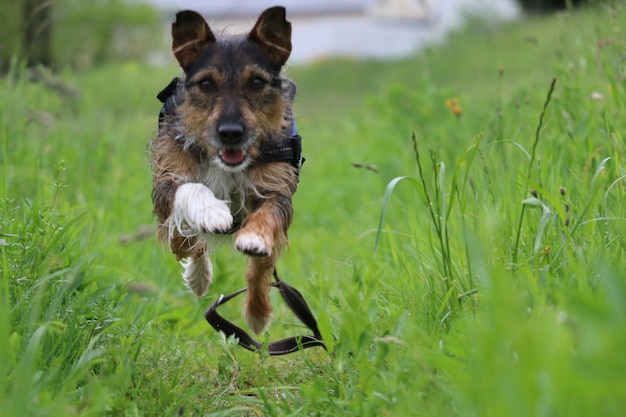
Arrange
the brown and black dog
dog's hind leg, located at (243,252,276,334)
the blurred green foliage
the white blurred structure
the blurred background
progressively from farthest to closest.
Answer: the white blurred structure → the blurred green foliage → the blurred background → dog's hind leg, located at (243,252,276,334) → the brown and black dog

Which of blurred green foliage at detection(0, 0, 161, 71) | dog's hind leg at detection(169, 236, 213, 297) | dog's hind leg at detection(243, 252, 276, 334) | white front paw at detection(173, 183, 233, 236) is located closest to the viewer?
white front paw at detection(173, 183, 233, 236)

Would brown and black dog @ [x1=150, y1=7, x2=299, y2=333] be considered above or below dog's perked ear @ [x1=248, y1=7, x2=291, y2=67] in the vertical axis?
below

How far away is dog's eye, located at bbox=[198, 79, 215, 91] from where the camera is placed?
12.3ft

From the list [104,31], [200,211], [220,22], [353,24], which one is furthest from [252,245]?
[353,24]

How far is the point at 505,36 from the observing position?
17.8 meters

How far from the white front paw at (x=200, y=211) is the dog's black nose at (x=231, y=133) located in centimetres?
27

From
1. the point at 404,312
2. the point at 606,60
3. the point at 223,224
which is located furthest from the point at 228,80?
the point at 606,60

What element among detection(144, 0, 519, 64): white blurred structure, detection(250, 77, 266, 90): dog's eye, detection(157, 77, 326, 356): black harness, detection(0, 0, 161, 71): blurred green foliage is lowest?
detection(144, 0, 519, 64): white blurred structure

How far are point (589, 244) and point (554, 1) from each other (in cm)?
1870

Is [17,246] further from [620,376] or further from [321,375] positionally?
[620,376]

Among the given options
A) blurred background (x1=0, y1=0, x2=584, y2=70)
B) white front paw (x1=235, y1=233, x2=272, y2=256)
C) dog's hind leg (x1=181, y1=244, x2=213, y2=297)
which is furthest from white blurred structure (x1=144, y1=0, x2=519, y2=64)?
white front paw (x1=235, y1=233, x2=272, y2=256)

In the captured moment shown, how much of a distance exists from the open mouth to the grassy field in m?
0.73

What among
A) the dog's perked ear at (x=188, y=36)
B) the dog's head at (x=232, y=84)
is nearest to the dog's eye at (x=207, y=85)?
the dog's head at (x=232, y=84)

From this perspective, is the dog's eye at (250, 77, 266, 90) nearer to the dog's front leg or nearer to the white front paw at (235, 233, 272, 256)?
the dog's front leg
